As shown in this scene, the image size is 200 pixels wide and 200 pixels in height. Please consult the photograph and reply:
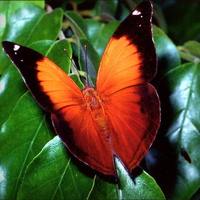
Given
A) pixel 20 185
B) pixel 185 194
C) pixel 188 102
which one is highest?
pixel 20 185

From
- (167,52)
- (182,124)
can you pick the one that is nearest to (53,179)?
(182,124)

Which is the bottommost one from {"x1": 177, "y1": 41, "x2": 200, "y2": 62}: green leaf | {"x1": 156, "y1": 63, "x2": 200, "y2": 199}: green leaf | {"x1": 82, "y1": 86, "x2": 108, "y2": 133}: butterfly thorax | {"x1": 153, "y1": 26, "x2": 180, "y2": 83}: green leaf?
{"x1": 156, "y1": 63, "x2": 200, "y2": 199}: green leaf

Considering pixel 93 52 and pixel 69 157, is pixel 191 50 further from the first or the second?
pixel 69 157

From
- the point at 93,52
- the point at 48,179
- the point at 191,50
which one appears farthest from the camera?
the point at 191,50

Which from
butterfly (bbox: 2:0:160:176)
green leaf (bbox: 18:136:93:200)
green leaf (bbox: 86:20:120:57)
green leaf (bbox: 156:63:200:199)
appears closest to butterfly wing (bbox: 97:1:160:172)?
butterfly (bbox: 2:0:160:176)

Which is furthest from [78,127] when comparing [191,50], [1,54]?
[191,50]

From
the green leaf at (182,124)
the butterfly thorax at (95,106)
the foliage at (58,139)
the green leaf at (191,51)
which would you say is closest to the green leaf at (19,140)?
the foliage at (58,139)

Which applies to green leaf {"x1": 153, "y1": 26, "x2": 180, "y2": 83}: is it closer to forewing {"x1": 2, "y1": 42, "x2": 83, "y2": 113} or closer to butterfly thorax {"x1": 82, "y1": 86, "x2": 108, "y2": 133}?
butterfly thorax {"x1": 82, "y1": 86, "x2": 108, "y2": 133}
